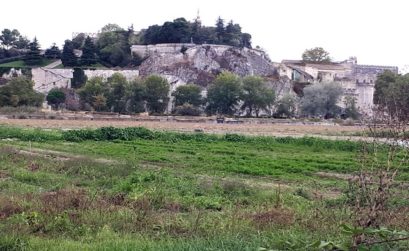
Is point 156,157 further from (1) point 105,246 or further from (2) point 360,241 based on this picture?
(2) point 360,241

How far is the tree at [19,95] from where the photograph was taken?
6944cm

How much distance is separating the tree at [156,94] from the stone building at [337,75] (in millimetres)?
35166

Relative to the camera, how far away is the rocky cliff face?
105m

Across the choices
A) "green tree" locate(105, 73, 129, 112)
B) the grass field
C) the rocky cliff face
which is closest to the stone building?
the rocky cliff face

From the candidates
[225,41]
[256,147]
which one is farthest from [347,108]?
[256,147]

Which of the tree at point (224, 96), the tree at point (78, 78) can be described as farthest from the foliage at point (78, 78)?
the tree at point (224, 96)

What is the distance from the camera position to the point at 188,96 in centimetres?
8231

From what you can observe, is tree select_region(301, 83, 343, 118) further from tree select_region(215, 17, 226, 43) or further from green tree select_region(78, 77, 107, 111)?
tree select_region(215, 17, 226, 43)

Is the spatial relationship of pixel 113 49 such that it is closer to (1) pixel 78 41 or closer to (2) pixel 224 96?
(1) pixel 78 41

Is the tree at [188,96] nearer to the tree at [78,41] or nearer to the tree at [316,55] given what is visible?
the tree at [78,41]

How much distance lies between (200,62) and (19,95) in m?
43.4

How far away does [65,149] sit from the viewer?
998 inches

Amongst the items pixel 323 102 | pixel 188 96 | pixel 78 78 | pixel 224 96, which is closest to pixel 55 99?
pixel 78 78

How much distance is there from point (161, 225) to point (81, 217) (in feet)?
4.20
